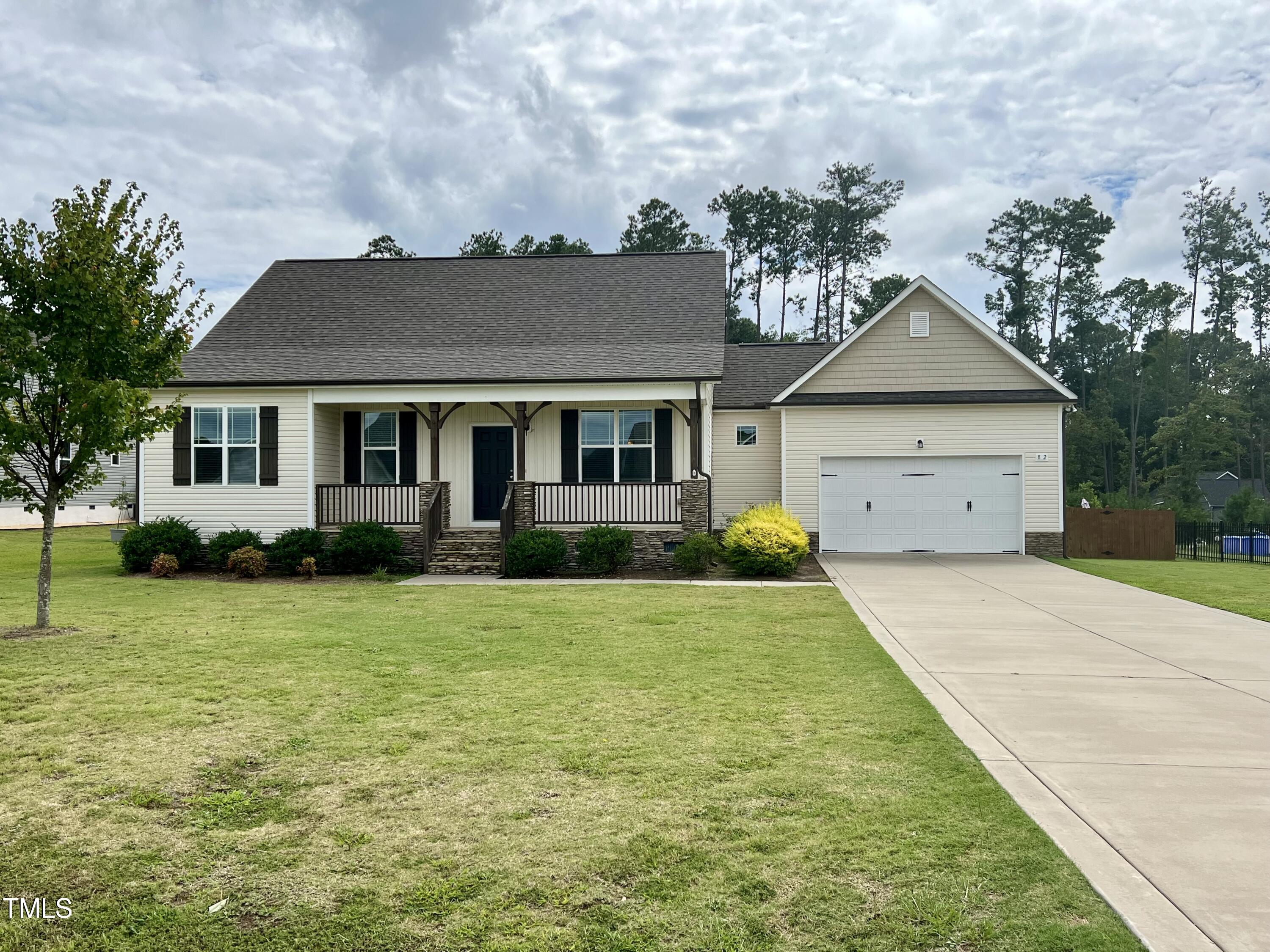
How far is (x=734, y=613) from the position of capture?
10.4 metres

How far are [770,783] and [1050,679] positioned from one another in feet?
12.4

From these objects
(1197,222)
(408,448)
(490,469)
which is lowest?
(490,469)

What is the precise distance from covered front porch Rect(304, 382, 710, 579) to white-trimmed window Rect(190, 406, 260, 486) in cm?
135

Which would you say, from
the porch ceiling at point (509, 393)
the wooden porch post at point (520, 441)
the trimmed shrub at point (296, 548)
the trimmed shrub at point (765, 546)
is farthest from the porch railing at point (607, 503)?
the trimmed shrub at point (296, 548)

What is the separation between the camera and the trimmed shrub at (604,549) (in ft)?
48.6

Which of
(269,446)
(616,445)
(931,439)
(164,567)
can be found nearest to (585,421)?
(616,445)

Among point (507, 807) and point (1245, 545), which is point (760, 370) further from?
point (507, 807)

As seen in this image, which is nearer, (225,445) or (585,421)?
(225,445)

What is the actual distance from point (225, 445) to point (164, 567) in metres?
2.90

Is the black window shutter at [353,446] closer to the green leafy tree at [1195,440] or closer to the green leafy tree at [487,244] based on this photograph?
the green leafy tree at [487,244]

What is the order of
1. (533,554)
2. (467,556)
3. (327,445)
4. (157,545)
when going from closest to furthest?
(533,554)
(157,545)
(467,556)
(327,445)

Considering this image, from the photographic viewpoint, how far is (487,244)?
134ft

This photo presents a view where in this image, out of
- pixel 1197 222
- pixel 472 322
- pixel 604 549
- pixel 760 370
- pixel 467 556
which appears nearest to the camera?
pixel 604 549

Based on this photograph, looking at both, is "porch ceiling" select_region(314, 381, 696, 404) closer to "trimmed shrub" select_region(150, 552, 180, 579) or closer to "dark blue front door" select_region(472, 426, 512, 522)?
"dark blue front door" select_region(472, 426, 512, 522)
